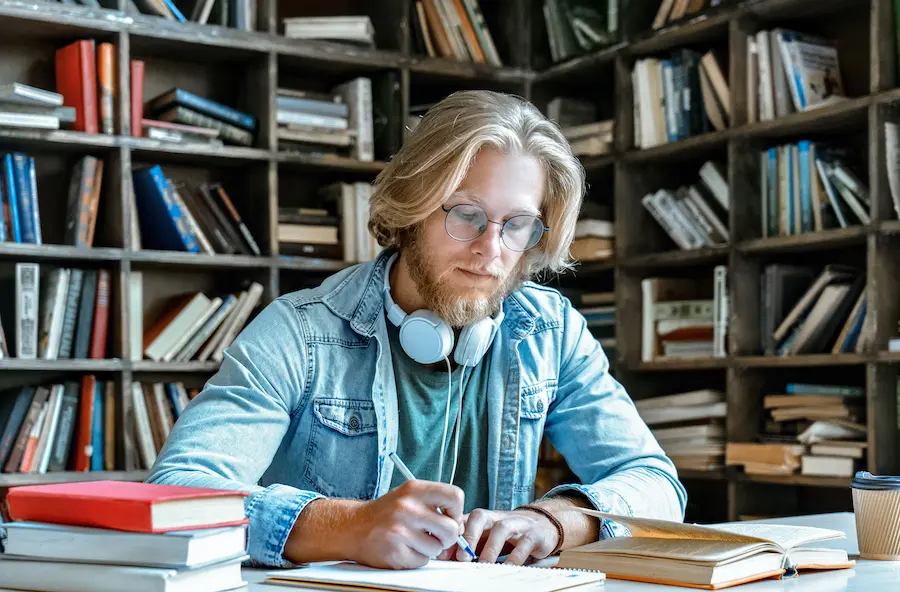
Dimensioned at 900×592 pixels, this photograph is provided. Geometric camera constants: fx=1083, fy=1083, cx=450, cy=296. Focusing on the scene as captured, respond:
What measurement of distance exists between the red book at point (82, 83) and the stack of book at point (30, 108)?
9cm

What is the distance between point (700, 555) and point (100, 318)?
8.75 feet

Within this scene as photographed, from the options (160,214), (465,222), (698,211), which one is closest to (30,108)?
(160,214)

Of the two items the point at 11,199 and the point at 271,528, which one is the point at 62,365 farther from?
the point at 271,528

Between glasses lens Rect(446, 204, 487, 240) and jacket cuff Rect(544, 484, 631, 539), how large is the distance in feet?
1.47

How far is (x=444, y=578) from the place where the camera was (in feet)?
3.90

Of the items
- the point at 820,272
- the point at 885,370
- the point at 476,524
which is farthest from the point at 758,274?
the point at 476,524

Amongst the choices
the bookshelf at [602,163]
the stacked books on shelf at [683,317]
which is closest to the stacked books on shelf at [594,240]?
the bookshelf at [602,163]

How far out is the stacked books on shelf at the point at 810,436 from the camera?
3.07 metres

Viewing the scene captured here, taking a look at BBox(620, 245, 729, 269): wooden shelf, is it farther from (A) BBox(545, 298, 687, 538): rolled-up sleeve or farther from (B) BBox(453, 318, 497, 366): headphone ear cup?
(B) BBox(453, 318, 497, 366): headphone ear cup

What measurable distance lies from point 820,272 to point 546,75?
1360mm

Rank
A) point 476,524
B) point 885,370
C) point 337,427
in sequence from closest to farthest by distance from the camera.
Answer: point 476,524
point 337,427
point 885,370

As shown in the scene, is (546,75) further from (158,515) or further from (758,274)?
(158,515)

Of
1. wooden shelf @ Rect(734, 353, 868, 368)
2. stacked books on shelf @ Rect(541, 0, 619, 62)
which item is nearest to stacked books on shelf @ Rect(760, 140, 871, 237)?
wooden shelf @ Rect(734, 353, 868, 368)

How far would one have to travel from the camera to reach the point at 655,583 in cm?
125
